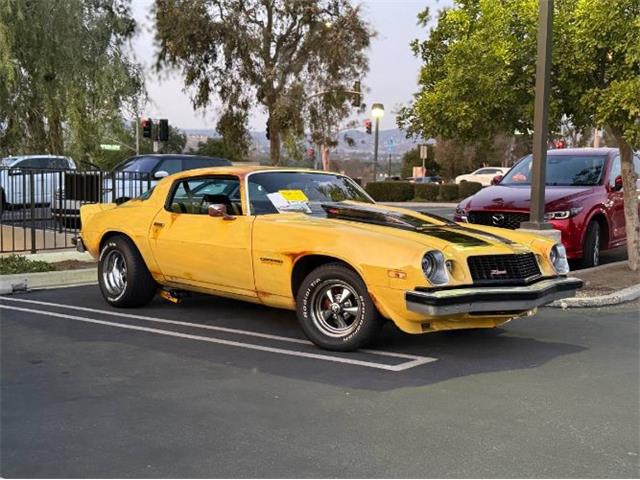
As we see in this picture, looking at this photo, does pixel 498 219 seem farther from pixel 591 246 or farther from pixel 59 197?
pixel 59 197

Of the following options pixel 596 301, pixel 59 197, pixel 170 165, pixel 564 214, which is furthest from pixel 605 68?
pixel 59 197

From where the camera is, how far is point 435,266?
219 inches

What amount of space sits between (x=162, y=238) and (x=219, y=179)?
2.70 ft

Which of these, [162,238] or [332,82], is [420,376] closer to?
[162,238]

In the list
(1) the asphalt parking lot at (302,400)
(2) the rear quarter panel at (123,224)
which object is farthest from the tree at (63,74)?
(1) the asphalt parking lot at (302,400)

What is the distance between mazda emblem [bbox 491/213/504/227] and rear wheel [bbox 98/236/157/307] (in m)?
5.23

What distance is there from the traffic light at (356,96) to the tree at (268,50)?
1.81 ft

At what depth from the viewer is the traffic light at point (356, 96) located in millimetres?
31391

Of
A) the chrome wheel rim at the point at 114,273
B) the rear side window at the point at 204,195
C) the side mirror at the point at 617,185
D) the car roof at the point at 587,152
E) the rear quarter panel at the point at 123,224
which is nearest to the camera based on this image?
the rear side window at the point at 204,195

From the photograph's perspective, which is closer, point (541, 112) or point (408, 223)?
point (408, 223)

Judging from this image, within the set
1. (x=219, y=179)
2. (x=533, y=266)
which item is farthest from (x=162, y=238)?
(x=533, y=266)

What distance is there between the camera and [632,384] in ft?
17.4

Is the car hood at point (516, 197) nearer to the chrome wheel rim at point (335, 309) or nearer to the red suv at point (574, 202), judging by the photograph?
the red suv at point (574, 202)

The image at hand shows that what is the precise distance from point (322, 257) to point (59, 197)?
8.03 m
